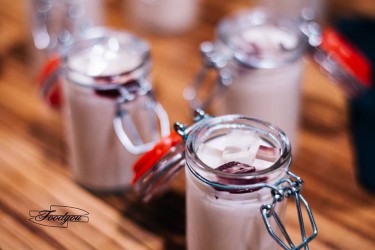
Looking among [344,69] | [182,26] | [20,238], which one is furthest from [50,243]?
[182,26]

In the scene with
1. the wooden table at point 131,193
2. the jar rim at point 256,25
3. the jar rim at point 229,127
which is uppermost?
the jar rim at point 229,127

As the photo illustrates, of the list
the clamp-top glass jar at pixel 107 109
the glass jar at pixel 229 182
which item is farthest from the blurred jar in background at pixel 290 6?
the glass jar at pixel 229 182

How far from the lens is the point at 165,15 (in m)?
0.92

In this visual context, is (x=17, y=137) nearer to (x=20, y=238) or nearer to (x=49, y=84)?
(x=49, y=84)

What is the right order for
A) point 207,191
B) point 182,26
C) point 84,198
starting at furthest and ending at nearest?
point 182,26 < point 84,198 < point 207,191

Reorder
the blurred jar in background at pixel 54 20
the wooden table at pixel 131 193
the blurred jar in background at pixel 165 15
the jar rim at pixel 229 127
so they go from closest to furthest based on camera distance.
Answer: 1. the jar rim at pixel 229 127
2. the wooden table at pixel 131 193
3. the blurred jar in background at pixel 54 20
4. the blurred jar in background at pixel 165 15

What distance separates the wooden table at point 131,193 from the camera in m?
0.58

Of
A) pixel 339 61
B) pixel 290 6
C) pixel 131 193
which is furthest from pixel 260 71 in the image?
pixel 290 6

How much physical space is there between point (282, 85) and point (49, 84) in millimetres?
269

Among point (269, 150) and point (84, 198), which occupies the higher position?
point (269, 150)

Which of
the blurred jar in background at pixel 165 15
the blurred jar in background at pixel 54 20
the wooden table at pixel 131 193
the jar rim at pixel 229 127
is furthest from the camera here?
the blurred jar in background at pixel 165 15

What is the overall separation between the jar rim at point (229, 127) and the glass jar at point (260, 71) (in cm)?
12

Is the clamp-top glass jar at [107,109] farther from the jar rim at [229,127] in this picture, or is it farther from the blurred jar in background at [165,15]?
the blurred jar in background at [165,15]

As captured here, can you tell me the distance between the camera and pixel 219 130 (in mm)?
541
